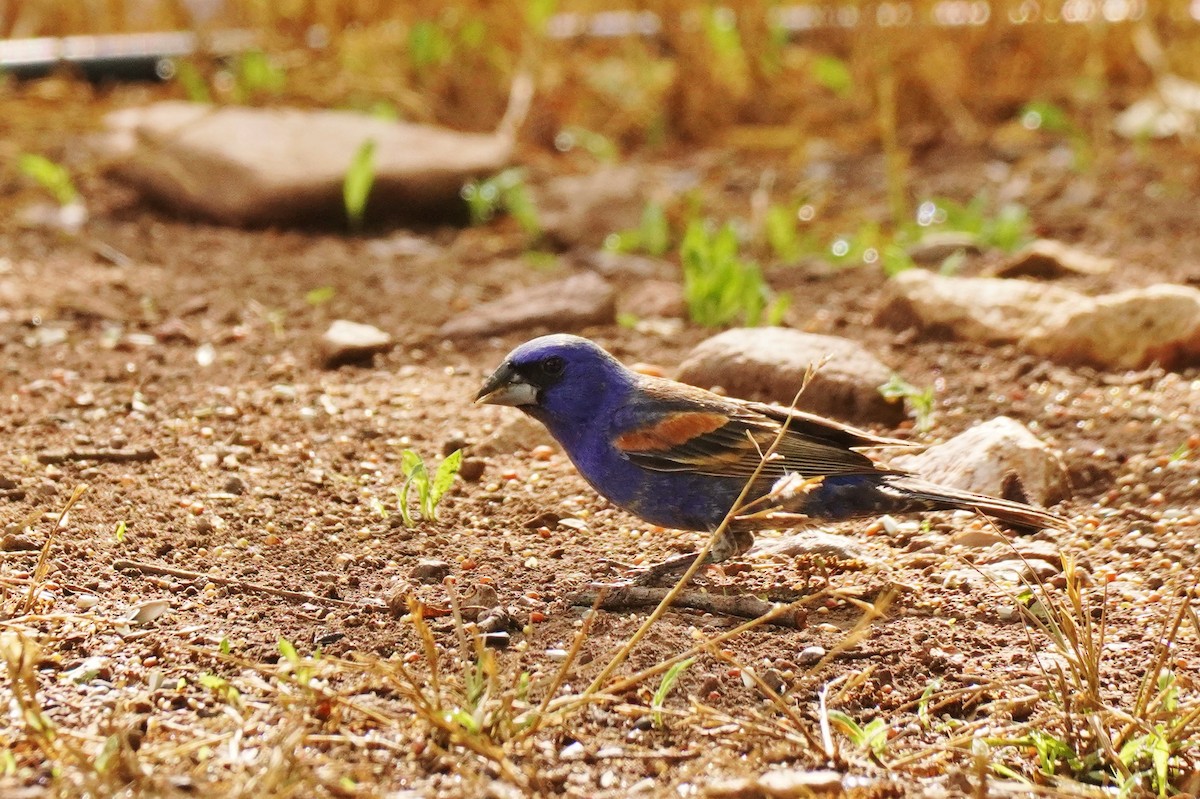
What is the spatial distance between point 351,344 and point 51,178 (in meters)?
2.22

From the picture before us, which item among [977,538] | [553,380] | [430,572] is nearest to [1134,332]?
[977,538]

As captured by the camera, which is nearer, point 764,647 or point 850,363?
point 764,647

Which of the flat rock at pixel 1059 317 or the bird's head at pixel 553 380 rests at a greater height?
the bird's head at pixel 553 380

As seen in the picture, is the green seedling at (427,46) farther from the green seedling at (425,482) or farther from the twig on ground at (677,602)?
the twig on ground at (677,602)

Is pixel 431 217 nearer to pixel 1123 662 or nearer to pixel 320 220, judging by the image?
pixel 320 220

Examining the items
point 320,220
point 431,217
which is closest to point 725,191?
point 431,217

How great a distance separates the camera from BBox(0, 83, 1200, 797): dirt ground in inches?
100

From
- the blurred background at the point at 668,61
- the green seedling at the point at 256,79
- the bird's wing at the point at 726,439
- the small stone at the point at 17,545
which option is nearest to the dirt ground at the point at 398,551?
the small stone at the point at 17,545

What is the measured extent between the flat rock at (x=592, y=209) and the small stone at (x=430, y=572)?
3.14m

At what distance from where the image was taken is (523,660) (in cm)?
290

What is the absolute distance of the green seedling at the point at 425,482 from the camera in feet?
11.4

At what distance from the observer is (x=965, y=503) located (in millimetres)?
3367

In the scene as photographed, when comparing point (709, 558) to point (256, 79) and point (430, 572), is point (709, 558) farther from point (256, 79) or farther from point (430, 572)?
point (256, 79)

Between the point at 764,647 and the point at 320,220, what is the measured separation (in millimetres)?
3959
